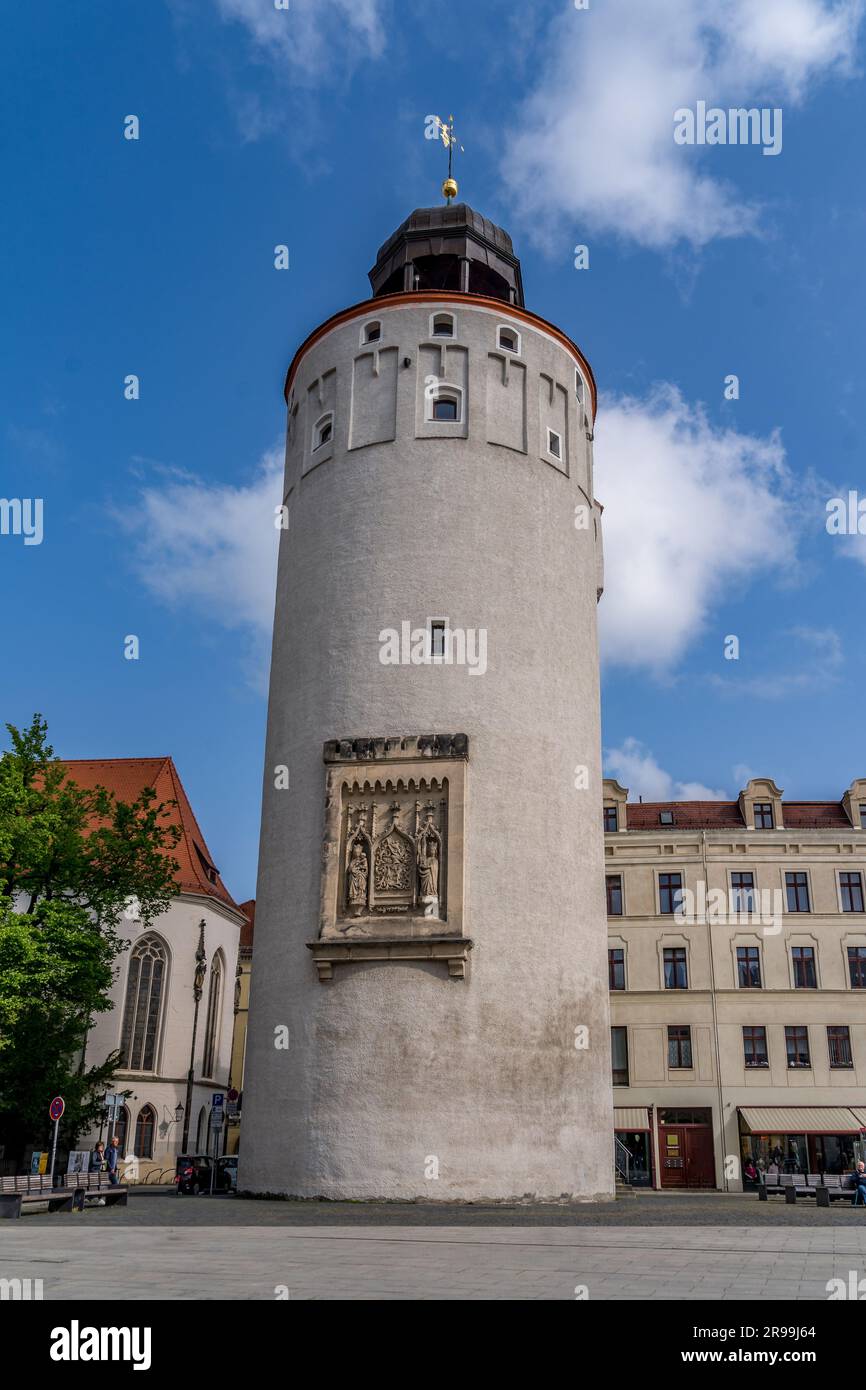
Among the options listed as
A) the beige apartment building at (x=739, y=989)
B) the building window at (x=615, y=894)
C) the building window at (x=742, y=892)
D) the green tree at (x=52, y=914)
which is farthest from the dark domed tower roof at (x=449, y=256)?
the building window at (x=742, y=892)

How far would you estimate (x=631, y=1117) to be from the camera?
120 ft

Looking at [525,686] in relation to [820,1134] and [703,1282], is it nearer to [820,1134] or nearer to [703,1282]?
[703,1282]

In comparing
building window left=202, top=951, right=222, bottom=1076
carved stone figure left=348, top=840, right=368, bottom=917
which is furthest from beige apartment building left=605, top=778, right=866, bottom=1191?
carved stone figure left=348, top=840, right=368, bottom=917

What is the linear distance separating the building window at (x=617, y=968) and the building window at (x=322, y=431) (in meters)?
19.9

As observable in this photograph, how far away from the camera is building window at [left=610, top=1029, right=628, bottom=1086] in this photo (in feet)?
123

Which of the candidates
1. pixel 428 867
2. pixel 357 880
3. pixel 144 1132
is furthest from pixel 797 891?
pixel 144 1132

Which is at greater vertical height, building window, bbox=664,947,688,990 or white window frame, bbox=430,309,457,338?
→ white window frame, bbox=430,309,457,338

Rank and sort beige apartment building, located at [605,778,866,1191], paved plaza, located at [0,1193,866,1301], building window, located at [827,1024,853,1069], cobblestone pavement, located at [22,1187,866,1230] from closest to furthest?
1. paved plaza, located at [0,1193,866,1301]
2. cobblestone pavement, located at [22,1187,866,1230]
3. beige apartment building, located at [605,778,866,1191]
4. building window, located at [827,1024,853,1069]

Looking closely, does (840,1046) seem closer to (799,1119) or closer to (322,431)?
(799,1119)

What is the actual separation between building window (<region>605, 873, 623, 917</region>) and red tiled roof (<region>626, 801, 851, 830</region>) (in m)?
2.21

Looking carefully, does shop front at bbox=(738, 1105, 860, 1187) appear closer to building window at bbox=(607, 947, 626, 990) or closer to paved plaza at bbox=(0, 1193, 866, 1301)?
building window at bbox=(607, 947, 626, 990)

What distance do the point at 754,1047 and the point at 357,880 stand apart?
2032 centimetres
